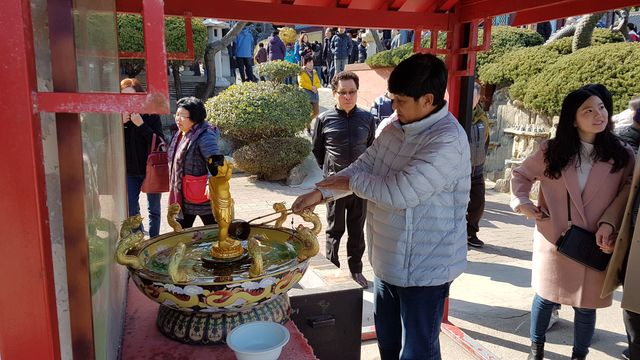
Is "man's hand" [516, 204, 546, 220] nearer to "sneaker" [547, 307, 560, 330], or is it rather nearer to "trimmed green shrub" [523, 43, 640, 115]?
"sneaker" [547, 307, 560, 330]

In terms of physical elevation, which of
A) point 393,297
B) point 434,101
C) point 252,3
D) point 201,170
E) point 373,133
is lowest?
point 393,297

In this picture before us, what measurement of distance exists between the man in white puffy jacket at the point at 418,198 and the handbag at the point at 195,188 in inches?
80.0

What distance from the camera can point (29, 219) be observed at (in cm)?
88

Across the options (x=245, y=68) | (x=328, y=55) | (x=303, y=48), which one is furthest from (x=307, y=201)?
(x=328, y=55)

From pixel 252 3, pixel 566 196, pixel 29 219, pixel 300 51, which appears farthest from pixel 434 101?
pixel 300 51

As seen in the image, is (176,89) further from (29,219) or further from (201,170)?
(29,219)

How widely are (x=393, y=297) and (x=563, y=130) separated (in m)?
1.28

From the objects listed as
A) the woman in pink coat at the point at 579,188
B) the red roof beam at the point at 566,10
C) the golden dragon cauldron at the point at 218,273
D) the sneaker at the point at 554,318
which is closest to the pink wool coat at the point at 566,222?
the woman in pink coat at the point at 579,188

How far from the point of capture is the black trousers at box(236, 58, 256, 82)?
1453 cm

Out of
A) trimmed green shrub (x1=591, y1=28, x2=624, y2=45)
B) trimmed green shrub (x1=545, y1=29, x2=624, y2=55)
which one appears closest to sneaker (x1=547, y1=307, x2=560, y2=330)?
trimmed green shrub (x1=545, y1=29, x2=624, y2=55)

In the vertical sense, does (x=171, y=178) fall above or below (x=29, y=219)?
below

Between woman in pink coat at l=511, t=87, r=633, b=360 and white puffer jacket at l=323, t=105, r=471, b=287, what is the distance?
2.66ft

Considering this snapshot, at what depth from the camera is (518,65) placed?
8.70 m

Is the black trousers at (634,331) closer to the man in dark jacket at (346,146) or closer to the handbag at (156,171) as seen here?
the man in dark jacket at (346,146)
